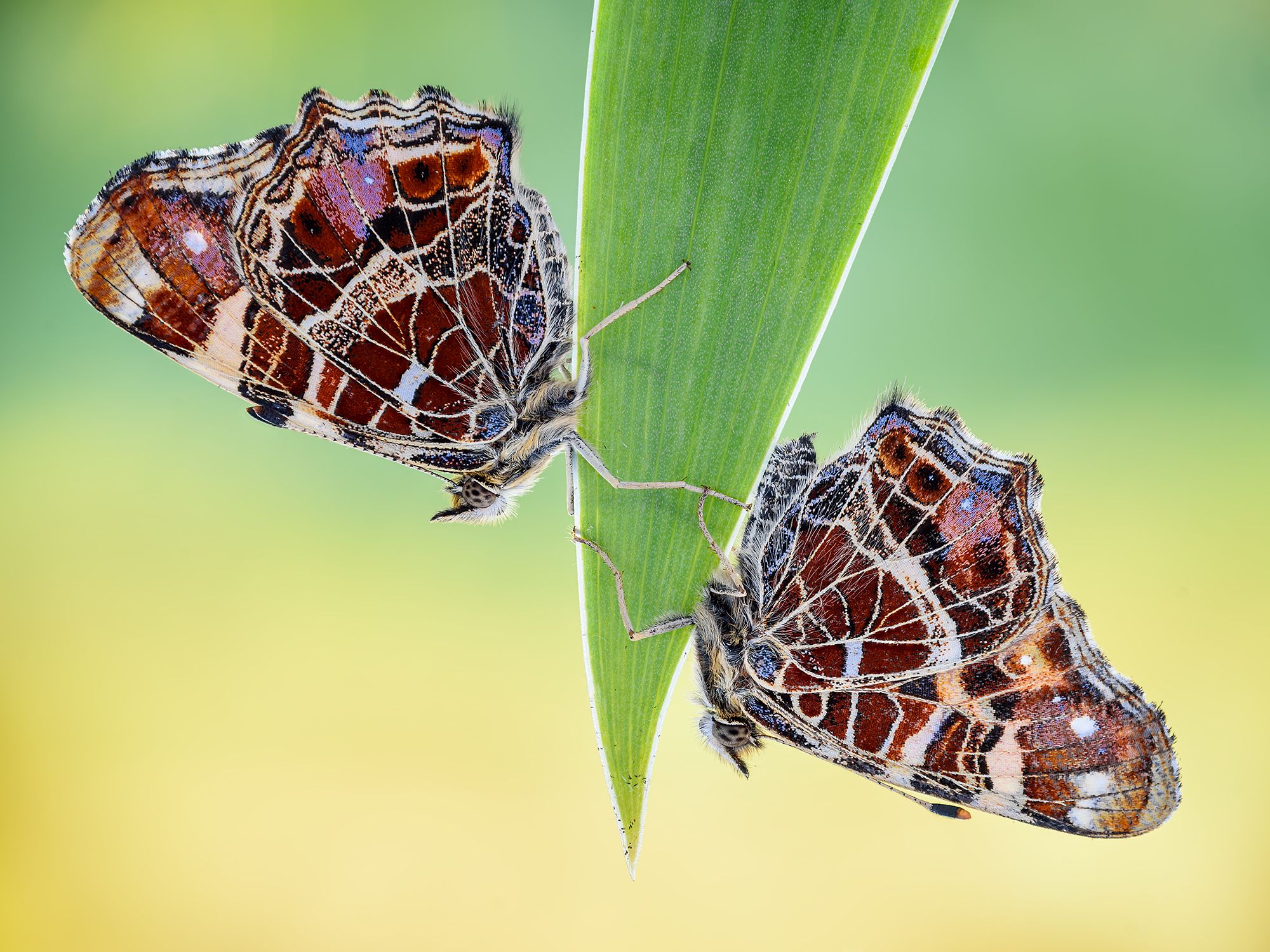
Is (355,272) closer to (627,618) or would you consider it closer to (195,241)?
(195,241)

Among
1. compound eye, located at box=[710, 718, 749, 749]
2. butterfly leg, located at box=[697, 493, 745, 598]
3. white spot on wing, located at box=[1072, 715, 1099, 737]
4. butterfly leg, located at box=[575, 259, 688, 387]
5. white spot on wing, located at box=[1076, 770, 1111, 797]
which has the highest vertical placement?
butterfly leg, located at box=[575, 259, 688, 387]

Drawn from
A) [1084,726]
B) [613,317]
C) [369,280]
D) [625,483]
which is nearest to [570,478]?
[625,483]

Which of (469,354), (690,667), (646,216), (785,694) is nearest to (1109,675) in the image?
(785,694)

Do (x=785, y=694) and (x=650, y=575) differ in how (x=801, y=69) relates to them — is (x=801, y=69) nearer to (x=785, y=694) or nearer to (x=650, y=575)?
(x=650, y=575)

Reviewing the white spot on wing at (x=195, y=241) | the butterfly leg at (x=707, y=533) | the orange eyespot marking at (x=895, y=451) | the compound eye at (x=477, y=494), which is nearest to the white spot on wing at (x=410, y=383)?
the compound eye at (x=477, y=494)

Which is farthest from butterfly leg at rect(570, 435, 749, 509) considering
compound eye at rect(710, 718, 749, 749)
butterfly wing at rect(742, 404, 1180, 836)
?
compound eye at rect(710, 718, 749, 749)

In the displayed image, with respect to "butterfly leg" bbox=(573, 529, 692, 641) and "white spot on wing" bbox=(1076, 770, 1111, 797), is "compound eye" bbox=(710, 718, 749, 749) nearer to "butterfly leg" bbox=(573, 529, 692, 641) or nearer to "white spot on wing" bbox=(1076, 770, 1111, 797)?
"butterfly leg" bbox=(573, 529, 692, 641)
